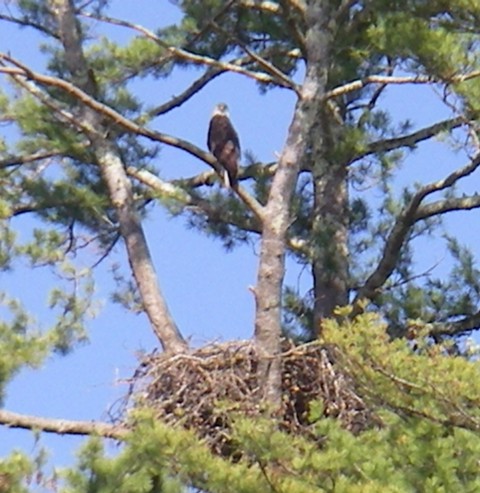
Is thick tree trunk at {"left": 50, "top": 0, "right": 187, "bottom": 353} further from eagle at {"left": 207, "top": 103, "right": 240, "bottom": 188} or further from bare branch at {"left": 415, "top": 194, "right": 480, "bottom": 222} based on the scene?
bare branch at {"left": 415, "top": 194, "right": 480, "bottom": 222}

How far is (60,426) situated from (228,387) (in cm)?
99

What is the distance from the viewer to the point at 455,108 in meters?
11.1

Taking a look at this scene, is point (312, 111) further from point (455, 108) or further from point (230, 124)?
point (230, 124)

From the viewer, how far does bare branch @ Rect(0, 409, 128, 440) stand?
10.3m

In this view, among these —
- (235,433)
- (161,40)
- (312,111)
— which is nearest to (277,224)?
(312,111)

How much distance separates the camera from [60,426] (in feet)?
34.6

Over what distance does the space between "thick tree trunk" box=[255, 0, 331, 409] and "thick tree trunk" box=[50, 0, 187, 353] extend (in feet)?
1.78

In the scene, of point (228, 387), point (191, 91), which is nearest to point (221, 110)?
point (191, 91)

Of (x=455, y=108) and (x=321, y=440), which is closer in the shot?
(x=321, y=440)

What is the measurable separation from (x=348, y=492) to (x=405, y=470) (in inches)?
14.6

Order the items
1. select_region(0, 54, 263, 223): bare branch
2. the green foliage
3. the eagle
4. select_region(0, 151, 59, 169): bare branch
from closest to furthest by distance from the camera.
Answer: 1. the green foliage
2. select_region(0, 54, 263, 223): bare branch
3. the eagle
4. select_region(0, 151, 59, 169): bare branch

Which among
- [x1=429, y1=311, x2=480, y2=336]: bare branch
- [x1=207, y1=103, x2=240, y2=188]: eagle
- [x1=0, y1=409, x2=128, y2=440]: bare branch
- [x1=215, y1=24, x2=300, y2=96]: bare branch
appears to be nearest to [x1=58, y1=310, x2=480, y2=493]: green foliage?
[x1=0, y1=409, x2=128, y2=440]: bare branch

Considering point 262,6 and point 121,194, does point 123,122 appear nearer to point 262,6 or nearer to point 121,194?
point 121,194

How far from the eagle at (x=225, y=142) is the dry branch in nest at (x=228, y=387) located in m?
1.13
